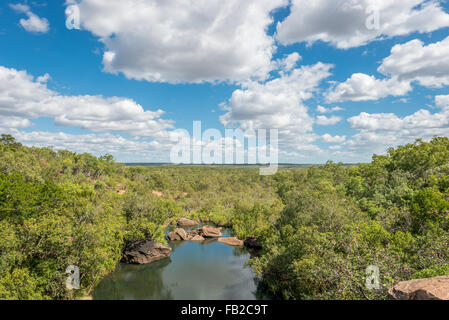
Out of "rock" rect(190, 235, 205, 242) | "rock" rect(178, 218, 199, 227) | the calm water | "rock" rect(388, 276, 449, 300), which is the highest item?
"rock" rect(388, 276, 449, 300)

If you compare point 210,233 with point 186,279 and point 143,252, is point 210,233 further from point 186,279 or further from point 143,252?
point 186,279

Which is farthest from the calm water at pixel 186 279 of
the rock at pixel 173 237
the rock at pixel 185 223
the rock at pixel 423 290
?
the rock at pixel 423 290

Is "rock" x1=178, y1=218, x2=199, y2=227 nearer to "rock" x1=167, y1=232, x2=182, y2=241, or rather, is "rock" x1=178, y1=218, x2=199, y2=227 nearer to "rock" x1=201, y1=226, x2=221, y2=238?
"rock" x1=201, y1=226, x2=221, y2=238

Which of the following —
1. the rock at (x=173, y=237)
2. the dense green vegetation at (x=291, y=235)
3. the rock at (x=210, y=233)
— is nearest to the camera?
the dense green vegetation at (x=291, y=235)

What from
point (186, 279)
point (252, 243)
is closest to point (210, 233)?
point (252, 243)

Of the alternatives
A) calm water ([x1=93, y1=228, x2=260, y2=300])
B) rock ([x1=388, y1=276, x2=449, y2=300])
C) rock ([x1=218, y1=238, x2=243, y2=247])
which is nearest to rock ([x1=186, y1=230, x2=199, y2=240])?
rock ([x1=218, y1=238, x2=243, y2=247])

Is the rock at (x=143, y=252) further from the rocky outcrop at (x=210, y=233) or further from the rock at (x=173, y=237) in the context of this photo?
the rocky outcrop at (x=210, y=233)

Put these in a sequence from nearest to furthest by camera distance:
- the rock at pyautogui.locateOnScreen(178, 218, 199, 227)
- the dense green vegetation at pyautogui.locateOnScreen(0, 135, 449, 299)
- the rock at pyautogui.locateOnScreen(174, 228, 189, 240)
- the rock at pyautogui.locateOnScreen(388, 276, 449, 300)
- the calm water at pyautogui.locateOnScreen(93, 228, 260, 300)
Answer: the rock at pyautogui.locateOnScreen(388, 276, 449, 300) → the dense green vegetation at pyautogui.locateOnScreen(0, 135, 449, 299) → the calm water at pyautogui.locateOnScreen(93, 228, 260, 300) → the rock at pyautogui.locateOnScreen(174, 228, 189, 240) → the rock at pyautogui.locateOnScreen(178, 218, 199, 227)
